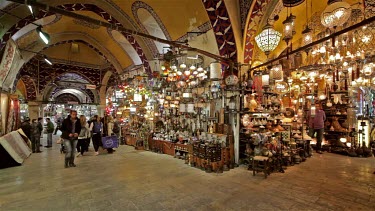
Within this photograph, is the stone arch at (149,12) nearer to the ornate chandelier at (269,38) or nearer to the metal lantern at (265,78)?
the metal lantern at (265,78)

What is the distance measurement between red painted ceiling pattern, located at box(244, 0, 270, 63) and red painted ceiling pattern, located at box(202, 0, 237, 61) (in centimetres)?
47

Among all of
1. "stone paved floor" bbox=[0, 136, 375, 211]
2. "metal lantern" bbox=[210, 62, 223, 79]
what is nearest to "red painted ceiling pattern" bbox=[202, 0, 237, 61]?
"metal lantern" bbox=[210, 62, 223, 79]

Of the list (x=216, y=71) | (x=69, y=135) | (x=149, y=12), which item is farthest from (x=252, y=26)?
(x=69, y=135)

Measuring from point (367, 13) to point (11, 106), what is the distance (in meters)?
10.9

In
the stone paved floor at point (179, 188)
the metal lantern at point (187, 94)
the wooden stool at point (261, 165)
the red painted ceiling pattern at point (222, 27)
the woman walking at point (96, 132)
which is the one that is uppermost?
the red painted ceiling pattern at point (222, 27)

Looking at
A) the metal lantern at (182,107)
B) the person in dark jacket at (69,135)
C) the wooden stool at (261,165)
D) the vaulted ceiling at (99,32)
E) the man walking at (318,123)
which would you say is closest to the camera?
the wooden stool at (261,165)

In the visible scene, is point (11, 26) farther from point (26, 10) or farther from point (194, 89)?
point (194, 89)

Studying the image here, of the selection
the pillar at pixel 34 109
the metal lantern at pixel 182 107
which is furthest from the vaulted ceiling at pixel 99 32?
the metal lantern at pixel 182 107

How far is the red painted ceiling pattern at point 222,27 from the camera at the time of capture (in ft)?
17.0

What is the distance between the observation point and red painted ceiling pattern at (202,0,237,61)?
5.19 metres

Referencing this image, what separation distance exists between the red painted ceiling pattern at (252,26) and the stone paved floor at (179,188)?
11.0ft

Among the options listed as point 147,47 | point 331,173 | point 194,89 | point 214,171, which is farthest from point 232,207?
point 147,47

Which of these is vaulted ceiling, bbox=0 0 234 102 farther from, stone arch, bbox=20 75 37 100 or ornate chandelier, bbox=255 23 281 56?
ornate chandelier, bbox=255 23 281 56

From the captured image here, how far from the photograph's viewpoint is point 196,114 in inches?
265
